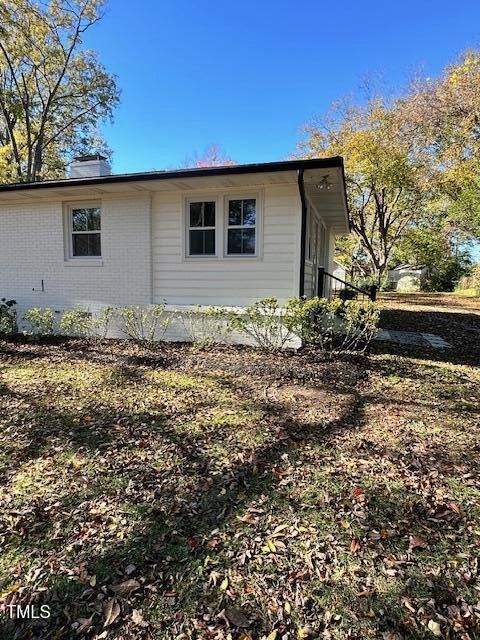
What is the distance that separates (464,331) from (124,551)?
10.0 meters

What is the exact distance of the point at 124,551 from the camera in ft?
6.93

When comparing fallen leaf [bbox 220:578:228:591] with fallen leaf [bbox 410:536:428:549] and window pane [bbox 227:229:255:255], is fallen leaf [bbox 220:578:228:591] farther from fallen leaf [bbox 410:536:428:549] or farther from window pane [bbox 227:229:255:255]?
window pane [bbox 227:229:255:255]

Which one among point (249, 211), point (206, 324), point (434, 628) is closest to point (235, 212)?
point (249, 211)

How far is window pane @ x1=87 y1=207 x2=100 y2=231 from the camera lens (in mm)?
8083

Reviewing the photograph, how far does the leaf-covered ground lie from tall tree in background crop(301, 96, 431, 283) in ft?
52.8

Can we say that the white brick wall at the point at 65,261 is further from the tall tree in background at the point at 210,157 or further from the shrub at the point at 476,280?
the tall tree in background at the point at 210,157

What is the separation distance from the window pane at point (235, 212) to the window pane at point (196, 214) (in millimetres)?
608

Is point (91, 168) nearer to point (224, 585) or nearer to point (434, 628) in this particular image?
point (224, 585)

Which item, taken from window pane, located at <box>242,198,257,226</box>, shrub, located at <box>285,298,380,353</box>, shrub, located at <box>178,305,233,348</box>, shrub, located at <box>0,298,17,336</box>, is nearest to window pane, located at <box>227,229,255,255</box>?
window pane, located at <box>242,198,257,226</box>

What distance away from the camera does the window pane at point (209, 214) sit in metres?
7.25

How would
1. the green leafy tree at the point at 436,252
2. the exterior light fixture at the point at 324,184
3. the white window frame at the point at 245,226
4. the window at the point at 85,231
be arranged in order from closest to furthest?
1. the exterior light fixture at the point at 324,184
2. the white window frame at the point at 245,226
3. the window at the point at 85,231
4. the green leafy tree at the point at 436,252

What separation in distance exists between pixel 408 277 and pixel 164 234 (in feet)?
84.6

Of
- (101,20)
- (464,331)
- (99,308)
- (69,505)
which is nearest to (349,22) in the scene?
(464,331)

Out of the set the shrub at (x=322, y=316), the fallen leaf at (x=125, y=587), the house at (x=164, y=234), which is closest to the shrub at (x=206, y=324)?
the house at (x=164, y=234)
